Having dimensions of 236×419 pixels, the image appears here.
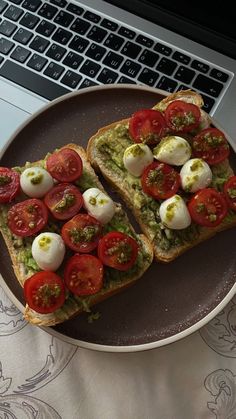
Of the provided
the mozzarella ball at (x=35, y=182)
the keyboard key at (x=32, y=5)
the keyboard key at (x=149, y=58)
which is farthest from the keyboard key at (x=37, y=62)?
the mozzarella ball at (x=35, y=182)

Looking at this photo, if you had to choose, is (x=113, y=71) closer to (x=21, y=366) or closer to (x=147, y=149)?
(x=147, y=149)

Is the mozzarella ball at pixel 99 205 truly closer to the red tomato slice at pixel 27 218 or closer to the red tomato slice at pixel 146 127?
the red tomato slice at pixel 27 218

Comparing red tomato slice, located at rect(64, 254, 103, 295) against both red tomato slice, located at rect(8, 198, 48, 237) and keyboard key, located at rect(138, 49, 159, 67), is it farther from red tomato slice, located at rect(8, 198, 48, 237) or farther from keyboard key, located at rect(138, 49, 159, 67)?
keyboard key, located at rect(138, 49, 159, 67)

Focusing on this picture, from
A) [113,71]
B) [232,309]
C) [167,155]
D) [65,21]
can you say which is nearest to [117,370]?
[232,309]

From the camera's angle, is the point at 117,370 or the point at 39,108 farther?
the point at 39,108

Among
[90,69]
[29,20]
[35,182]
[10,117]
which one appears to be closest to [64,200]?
[35,182]

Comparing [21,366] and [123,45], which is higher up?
[123,45]

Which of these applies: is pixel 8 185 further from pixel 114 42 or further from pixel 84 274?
pixel 114 42
